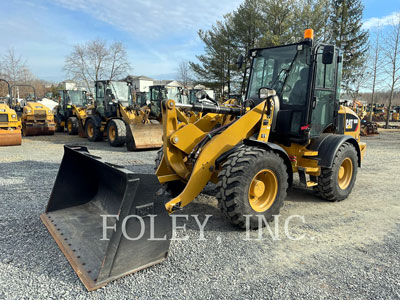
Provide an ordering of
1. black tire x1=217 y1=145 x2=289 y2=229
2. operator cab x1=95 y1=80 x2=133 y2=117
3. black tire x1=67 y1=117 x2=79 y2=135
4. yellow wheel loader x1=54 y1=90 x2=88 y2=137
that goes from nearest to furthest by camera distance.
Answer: black tire x1=217 y1=145 x2=289 y2=229 < operator cab x1=95 y1=80 x2=133 y2=117 < black tire x1=67 y1=117 x2=79 y2=135 < yellow wheel loader x1=54 y1=90 x2=88 y2=137

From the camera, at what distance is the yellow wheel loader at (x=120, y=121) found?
34.2 feet

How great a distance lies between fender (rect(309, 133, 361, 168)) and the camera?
4.60 meters

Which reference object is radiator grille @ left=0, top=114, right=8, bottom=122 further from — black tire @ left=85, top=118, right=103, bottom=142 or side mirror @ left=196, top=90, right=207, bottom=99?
side mirror @ left=196, top=90, right=207, bottom=99

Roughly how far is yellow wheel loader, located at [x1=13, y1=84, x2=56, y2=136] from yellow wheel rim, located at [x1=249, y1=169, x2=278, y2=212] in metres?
14.3

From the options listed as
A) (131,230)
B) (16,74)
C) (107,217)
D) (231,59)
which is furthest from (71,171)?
(16,74)

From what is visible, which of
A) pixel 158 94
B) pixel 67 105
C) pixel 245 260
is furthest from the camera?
pixel 67 105

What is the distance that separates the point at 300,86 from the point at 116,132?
327 inches

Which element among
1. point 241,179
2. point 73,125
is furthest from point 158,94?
point 241,179

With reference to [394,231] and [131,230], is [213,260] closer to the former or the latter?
[131,230]

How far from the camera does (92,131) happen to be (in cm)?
1355

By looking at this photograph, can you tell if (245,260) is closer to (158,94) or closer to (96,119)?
(96,119)

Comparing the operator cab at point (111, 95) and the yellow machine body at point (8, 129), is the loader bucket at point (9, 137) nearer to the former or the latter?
the yellow machine body at point (8, 129)

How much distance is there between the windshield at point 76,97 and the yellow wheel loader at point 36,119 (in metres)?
2.78

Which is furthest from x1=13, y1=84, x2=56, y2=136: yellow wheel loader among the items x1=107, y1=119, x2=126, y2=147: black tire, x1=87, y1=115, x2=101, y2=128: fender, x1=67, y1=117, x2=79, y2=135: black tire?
Answer: x1=107, y1=119, x2=126, y2=147: black tire
